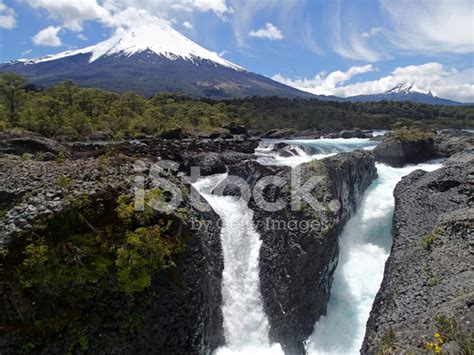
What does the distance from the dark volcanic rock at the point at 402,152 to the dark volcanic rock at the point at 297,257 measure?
17776mm

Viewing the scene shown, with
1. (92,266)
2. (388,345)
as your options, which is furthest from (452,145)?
(92,266)

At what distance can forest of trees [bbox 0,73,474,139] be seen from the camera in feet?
139

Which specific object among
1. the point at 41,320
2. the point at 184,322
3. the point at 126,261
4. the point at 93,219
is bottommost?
the point at 184,322

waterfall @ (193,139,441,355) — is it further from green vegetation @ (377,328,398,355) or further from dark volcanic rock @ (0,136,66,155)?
dark volcanic rock @ (0,136,66,155)

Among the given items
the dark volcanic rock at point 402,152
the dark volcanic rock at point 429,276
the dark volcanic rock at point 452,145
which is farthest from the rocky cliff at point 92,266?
the dark volcanic rock at point 452,145

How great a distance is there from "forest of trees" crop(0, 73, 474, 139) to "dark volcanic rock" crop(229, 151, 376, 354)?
29882mm

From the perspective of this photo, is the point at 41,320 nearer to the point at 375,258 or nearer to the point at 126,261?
the point at 126,261

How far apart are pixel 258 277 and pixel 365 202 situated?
1045cm

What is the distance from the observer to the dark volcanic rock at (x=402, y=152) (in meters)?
29.8

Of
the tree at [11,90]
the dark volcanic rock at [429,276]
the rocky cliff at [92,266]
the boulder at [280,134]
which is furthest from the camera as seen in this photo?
the boulder at [280,134]

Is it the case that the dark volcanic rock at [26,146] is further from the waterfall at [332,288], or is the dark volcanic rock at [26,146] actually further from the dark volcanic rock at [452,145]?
the dark volcanic rock at [452,145]

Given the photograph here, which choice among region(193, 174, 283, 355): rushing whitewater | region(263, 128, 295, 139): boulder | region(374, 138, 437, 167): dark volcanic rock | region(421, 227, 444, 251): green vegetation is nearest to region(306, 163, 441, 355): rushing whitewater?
region(193, 174, 283, 355): rushing whitewater

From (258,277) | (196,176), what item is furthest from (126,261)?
(196,176)

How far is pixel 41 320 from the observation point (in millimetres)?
7719
